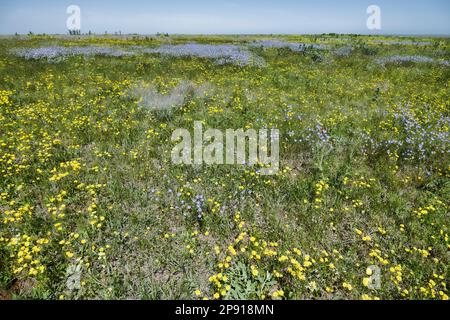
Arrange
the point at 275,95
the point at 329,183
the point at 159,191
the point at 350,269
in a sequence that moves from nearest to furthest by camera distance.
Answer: the point at 350,269, the point at 159,191, the point at 329,183, the point at 275,95

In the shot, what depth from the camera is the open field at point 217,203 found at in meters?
3.36

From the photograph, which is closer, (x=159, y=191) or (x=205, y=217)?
(x=205, y=217)

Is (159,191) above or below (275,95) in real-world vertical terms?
below

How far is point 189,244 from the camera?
3848 millimetres

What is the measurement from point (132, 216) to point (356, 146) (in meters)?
5.59

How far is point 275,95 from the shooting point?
33.5ft

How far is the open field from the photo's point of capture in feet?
11.0

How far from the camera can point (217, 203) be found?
14.7ft

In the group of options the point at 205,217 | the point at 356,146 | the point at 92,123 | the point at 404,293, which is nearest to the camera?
the point at 404,293

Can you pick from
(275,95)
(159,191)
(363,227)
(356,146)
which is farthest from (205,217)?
(275,95)
